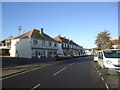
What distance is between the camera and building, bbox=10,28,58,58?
39.3 metres

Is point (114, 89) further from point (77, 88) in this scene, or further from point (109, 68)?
point (109, 68)

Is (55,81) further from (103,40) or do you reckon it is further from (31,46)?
(103,40)

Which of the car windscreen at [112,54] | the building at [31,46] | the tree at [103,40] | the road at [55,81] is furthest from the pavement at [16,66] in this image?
the tree at [103,40]

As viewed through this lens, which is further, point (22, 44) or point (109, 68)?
point (22, 44)

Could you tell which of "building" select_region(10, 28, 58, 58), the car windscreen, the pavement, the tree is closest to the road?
the pavement

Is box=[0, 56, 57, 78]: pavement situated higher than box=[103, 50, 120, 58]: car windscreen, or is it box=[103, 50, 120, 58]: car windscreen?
box=[103, 50, 120, 58]: car windscreen

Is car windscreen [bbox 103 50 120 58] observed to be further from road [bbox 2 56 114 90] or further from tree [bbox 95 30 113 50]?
tree [bbox 95 30 113 50]

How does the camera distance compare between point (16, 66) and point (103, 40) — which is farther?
point (103, 40)

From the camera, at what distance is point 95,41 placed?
50812mm

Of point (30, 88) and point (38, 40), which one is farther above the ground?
point (38, 40)

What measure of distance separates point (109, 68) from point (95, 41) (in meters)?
43.0

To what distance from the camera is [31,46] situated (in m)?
39.1

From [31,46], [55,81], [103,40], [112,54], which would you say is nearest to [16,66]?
[55,81]

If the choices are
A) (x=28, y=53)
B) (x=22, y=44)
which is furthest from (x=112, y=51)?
(x=22, y=44)
